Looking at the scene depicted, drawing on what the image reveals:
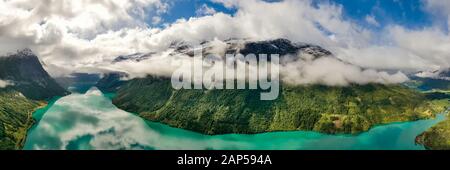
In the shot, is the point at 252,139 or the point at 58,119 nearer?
the point at 252,139
